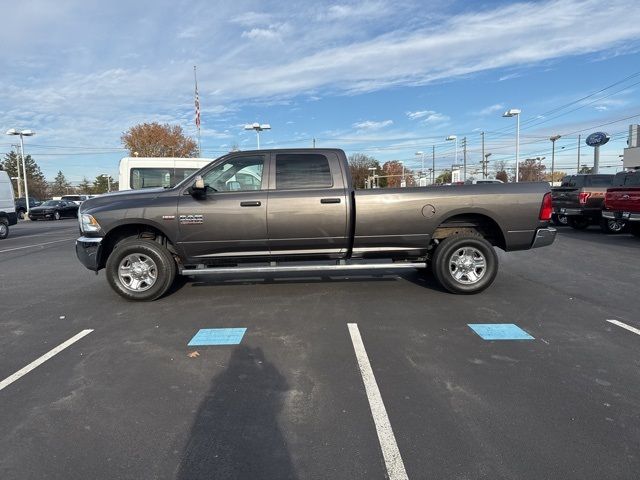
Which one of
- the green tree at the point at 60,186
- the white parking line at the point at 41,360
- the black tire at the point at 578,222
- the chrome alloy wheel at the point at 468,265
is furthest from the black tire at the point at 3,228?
the green tree at the point at 60,186

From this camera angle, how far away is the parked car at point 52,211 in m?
30.6

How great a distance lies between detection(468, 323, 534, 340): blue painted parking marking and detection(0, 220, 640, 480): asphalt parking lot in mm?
105

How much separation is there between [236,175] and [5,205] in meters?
15.7

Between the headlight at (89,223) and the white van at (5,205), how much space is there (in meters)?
14.2

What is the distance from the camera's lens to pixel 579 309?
18.4ft

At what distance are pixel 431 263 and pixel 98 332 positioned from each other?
457cm

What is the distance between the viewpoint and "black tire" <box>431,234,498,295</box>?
6230mm

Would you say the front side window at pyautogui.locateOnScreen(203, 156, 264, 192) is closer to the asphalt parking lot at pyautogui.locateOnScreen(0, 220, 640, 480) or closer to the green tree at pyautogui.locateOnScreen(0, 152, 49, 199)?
the asphalt parking lot at pyautogui.locateOnScreen(0, 220, 640, 480)

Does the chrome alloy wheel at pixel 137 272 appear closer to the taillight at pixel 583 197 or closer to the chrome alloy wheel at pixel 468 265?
the chrome alloy wheel at pixel 468 265

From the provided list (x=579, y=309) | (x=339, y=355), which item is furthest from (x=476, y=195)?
(x=339, y=355)

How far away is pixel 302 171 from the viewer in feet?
20.7

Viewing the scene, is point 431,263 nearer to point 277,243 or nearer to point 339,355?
point 277,243

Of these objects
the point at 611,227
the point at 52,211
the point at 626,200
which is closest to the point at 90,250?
the point at 626,200

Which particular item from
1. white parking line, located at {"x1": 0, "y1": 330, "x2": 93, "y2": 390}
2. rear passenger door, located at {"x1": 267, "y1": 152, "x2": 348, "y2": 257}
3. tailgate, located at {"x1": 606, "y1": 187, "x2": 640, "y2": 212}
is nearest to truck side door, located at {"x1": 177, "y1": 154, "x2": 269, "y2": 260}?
rear passenger door, located at {"x1": 267, "y1": 152, "x2": 348, "y2": 257}
